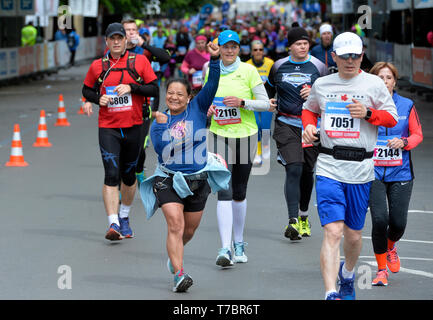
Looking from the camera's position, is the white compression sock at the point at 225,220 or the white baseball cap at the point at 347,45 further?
the white compression sock at the point at 225,220

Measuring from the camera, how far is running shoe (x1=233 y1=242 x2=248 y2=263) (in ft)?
28.8

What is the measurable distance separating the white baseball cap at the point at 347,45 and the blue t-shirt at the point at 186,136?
3.92 feet

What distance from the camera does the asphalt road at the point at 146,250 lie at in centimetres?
766

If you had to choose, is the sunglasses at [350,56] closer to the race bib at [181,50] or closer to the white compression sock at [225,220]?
the white compression sock at [225,220]

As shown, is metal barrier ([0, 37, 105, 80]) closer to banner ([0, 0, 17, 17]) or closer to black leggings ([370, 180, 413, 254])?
banner ([0, 0, 17, 17])

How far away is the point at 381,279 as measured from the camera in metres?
7.82

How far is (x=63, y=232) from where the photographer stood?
33.4 feet

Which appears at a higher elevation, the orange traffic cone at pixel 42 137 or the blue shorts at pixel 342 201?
the blue shorts at pixel 342 201

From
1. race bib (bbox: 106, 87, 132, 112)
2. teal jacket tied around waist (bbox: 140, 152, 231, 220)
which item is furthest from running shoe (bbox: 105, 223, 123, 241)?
teal jacket tied around waist (bbox: 140, 152, 231, 220)

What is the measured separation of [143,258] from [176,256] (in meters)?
1.40

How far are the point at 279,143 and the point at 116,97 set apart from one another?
167 cm

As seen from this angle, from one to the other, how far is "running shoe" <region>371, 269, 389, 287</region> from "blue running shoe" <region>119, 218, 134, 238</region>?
2.93m

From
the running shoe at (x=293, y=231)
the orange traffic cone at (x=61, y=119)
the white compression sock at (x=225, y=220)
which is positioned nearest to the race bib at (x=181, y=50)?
the orange traffic cone at (x=61, y=119)
